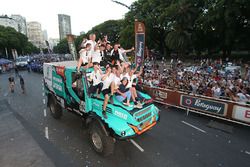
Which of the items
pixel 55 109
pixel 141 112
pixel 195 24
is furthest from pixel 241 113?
pixel 195 24

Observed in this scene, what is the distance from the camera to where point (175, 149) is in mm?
5867

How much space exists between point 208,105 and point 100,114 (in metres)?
5.95

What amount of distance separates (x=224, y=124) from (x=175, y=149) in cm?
364

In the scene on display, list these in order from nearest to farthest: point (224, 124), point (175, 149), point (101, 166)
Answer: point (101, 166) < point (175, 149) < point (224, 124)

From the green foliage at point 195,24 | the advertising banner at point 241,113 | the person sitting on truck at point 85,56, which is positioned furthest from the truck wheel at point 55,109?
the green foliage at point 195,24

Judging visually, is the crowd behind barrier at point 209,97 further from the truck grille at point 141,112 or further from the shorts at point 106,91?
the shorts at point 106,91

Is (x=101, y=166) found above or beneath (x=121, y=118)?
beneath

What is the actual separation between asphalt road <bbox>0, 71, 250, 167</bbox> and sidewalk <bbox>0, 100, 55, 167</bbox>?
1.10 ft

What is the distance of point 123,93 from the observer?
554 centimetres

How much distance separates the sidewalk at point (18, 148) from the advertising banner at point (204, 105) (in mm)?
7297

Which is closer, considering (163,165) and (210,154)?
(163,165)

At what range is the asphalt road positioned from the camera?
5207 millimetres

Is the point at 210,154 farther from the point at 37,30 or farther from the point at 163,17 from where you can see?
the point at 37,30

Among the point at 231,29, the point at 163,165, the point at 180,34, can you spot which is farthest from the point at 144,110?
the point at 180,34
